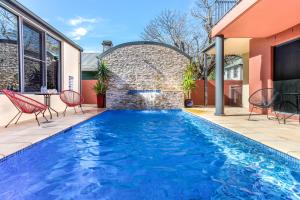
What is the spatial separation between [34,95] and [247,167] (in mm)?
7088

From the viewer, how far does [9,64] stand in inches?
291

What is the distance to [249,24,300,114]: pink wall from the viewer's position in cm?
803

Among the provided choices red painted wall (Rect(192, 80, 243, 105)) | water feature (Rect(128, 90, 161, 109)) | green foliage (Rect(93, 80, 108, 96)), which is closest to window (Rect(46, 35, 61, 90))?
green foliage (Rect(93, 80, 108, 96))

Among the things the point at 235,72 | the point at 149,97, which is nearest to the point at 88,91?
the point at 149,97

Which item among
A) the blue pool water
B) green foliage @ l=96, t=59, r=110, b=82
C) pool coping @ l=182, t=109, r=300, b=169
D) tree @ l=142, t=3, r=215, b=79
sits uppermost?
tree @ l=142, t=3, r=215, b=79

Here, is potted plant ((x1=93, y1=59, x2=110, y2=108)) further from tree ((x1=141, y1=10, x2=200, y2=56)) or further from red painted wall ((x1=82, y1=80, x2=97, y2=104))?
tree ((x1=141, y1=10, x2=200, y2=56))

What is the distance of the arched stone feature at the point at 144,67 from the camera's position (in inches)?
535

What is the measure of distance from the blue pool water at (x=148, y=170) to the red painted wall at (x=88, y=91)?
10607 mm

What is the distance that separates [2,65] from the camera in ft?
23.4

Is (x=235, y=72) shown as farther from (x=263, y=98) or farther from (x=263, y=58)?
(x=263, y=98)

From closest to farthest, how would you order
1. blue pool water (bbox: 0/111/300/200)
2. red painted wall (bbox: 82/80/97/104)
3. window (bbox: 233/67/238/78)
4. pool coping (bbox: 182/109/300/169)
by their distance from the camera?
blue pool water (bbox: 0/111/300/200) < pool coping (bbox: 182/109/300/169) < red painted wall (bbox: 82/80/97/104) < window (bbox: 233/67/238/78)

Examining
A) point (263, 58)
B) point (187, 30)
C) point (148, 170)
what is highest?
point (187, 30)

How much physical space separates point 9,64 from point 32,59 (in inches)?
51.1

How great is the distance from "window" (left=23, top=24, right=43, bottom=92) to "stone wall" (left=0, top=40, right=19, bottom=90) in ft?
2.07
